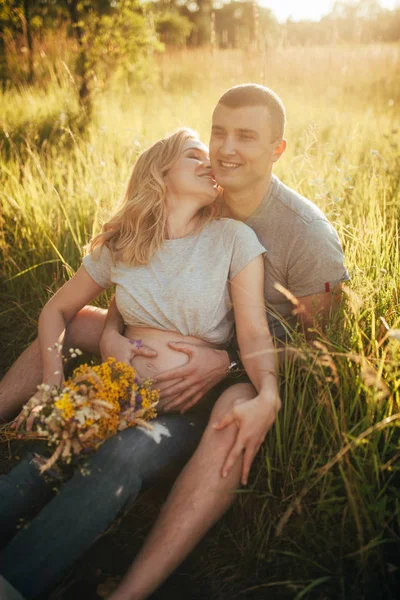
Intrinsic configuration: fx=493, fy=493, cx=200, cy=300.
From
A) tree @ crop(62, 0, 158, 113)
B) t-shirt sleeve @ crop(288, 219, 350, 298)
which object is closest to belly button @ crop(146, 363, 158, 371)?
t-shirt sleeve @ crop(288, 219, 350, 298)

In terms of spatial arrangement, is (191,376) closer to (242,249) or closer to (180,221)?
(242,249)

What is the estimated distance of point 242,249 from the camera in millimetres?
2295

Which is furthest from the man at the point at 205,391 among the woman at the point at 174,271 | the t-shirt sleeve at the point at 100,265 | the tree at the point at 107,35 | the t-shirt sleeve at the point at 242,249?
the tree at the point at 107,35

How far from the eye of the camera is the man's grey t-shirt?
7.98 ft

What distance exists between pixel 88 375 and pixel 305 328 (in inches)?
45.5

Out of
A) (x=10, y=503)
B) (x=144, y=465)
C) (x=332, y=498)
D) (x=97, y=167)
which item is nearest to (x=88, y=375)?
(x=144, y=465)

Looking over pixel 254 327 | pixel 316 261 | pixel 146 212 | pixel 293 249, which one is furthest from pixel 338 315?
pixel 146 212

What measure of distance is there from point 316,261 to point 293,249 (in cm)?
13

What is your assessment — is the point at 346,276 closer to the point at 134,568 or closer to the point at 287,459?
the point at 287,459

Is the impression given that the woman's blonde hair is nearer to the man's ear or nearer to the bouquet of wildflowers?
the man's ear

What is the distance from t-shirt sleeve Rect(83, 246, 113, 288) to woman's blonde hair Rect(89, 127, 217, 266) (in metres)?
0.03

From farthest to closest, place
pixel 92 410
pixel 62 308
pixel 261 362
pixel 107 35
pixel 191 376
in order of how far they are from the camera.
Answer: pixel 107 35 → pixel 62 308 → pixel 191 376 → pixel 261 362 → pixel 92 410

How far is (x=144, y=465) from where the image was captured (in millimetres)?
1844

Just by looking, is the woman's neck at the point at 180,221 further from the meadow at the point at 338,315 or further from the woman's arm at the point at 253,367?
the meadow at the point at 338,315
